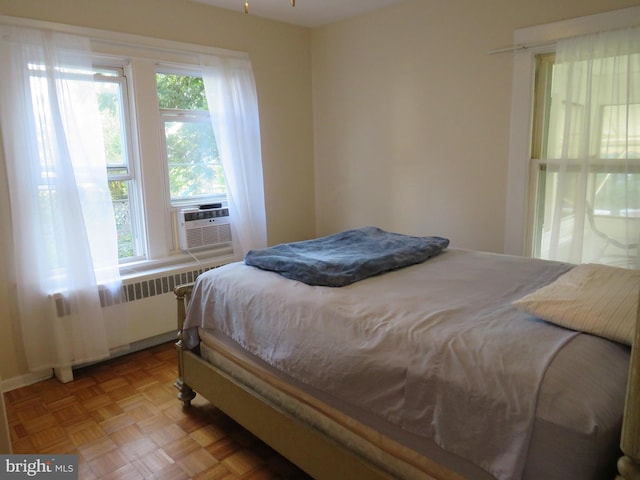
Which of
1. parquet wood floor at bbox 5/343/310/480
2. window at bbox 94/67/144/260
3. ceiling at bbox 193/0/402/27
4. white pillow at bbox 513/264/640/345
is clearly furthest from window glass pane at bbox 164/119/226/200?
white pillow at bbox 513/264/640/345

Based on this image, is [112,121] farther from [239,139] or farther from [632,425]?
[632,425]

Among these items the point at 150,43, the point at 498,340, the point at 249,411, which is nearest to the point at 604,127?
the point at 498,340

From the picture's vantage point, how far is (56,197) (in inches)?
104

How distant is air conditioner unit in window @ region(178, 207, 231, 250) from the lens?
3.37 meters

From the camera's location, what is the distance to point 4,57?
244cm

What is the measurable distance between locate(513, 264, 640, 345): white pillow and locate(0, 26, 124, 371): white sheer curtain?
246cm

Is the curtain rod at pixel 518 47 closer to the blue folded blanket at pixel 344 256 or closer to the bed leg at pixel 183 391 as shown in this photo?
the blue folded blanket at pixel 344 256

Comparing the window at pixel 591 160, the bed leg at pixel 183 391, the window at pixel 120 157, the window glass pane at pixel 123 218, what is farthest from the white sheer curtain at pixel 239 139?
the window at pixel 591 160

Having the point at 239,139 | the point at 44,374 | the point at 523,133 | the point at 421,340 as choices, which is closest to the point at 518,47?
the point at 523,133

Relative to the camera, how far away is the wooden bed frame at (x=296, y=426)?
929 millimetres

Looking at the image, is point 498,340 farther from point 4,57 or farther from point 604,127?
point 4,57

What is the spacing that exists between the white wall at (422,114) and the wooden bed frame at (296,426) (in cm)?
196

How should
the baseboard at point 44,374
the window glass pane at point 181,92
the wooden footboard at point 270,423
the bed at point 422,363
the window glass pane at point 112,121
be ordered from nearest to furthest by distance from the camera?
the bed at point 422,363 < the wooden footboard at point 270,423 < the baseboard at point 44,374 < the window glass pane at point 112,121 < the window glass pane at point 181,92

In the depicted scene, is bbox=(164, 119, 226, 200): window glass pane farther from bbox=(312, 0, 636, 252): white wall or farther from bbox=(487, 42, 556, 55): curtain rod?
bbox=(487, 42, 556, 55): curtain rod
